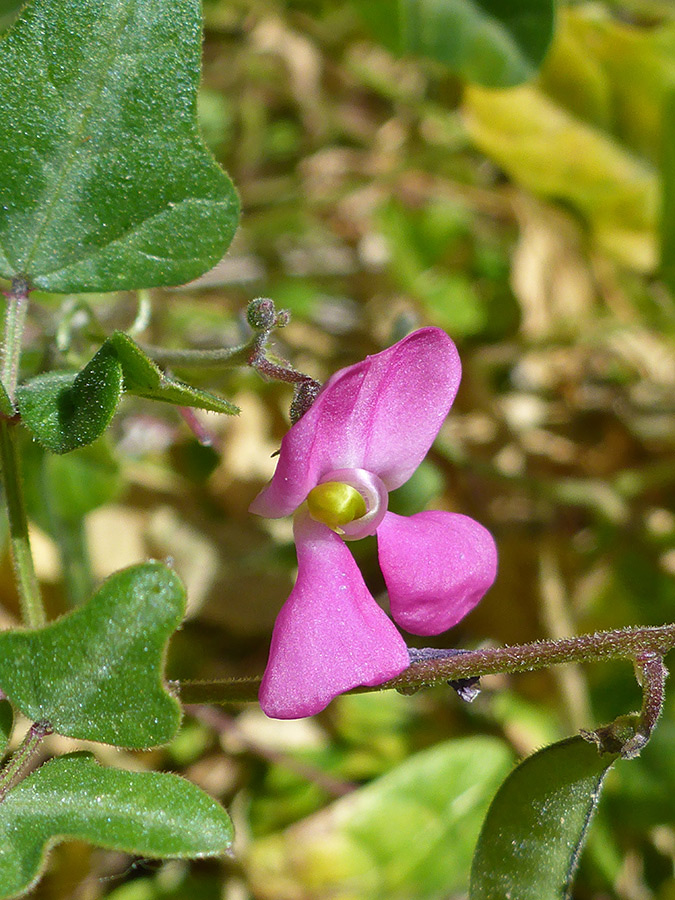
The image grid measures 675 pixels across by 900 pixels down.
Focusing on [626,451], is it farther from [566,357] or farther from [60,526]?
[60,526]

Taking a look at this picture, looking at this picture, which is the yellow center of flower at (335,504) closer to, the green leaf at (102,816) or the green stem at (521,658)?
the green stem at (521,658)

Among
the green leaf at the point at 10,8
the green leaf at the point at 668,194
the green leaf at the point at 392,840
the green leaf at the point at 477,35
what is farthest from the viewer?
the green leaf at the point at 668,194

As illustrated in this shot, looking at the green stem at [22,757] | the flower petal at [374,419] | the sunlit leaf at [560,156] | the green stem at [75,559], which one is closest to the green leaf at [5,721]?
the green stem at [22,757]

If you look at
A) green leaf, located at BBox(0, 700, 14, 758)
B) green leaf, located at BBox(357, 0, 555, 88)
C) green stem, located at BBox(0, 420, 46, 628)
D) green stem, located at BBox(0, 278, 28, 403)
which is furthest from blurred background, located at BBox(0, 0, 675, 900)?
green leaf, located at BBox(0, 700, 14, 758)

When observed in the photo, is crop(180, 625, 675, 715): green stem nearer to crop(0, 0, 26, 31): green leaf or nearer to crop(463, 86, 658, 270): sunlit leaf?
crop(0, 0, 26, 31): green leaf

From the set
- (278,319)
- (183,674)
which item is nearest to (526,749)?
(183,674)

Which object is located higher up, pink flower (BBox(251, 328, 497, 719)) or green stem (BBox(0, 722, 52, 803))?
pink flower (BBox(251, 328, 497, 719))
